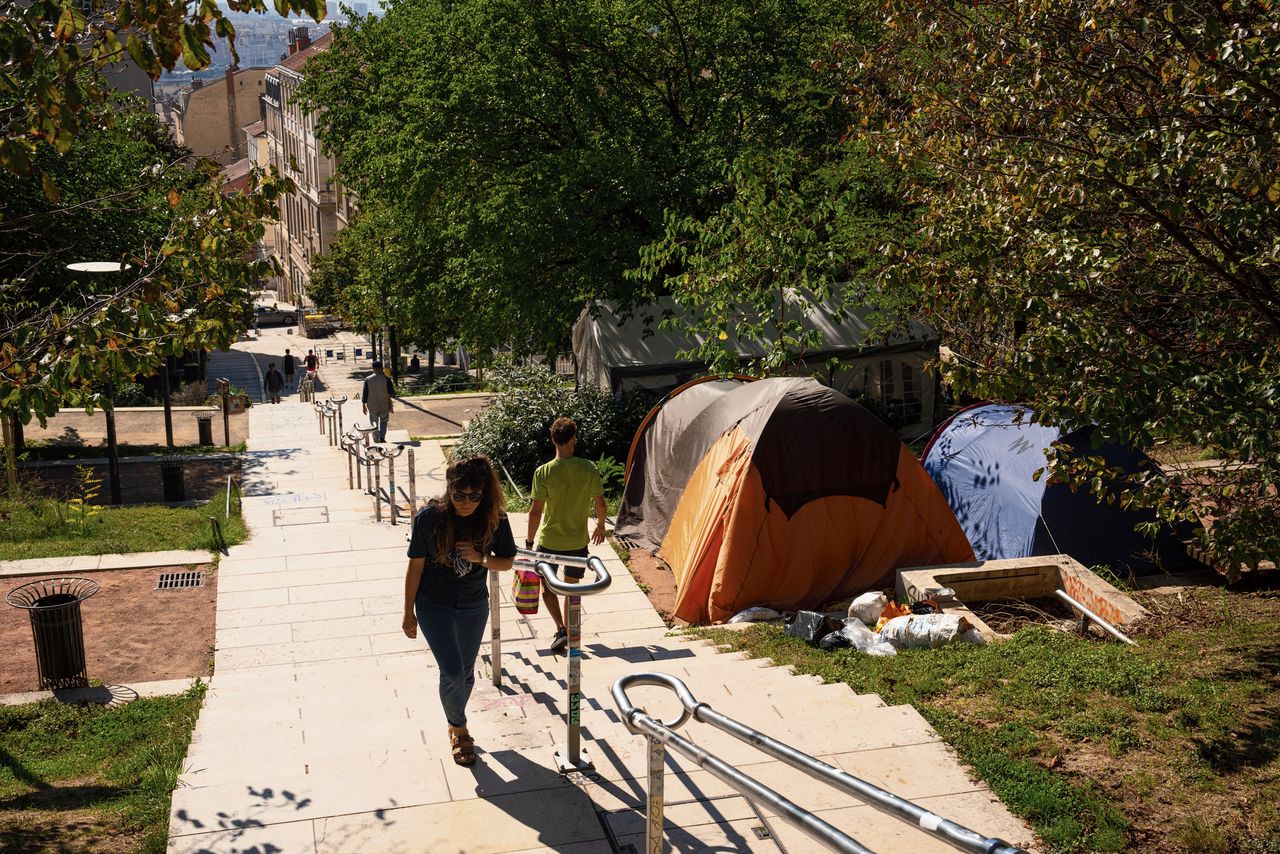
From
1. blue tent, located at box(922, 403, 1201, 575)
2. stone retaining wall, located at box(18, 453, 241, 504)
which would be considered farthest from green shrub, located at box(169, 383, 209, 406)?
blue tent, located at box(922, 403, 1201, 575)

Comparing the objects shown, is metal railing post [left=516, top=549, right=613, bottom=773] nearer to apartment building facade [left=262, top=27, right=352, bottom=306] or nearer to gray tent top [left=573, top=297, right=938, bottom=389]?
gray tent top [left=573, top=297, right=938, bottom=389]

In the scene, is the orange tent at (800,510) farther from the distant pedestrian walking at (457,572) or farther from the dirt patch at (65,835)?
the dirt patch at (65,835)

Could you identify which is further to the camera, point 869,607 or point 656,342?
point 656,342

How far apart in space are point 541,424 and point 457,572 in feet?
37.7

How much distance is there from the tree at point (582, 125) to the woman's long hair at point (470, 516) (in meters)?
13.0

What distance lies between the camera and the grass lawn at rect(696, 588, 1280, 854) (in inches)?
206

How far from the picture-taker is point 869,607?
31.7 ft

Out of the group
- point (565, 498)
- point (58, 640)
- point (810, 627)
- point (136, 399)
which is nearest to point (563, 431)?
point (565, 498)

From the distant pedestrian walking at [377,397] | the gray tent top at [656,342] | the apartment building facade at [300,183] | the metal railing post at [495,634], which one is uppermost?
the apartment building facade at [300,183]

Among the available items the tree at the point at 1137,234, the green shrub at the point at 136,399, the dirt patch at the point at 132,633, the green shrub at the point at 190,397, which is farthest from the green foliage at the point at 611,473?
the green shrub at the point at 136,399

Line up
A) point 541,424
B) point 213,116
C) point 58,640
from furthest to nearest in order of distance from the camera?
1. point 213,116
2. point 541,424
3. point 58,640

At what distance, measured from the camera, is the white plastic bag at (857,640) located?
346 inches

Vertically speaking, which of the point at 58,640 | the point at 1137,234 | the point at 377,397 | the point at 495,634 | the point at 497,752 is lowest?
the point at 497,752

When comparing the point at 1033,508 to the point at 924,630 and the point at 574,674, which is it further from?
the point at 574,674
